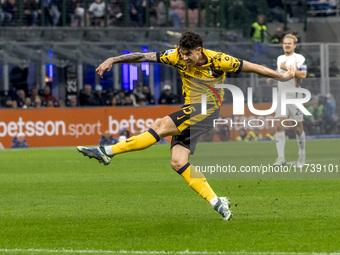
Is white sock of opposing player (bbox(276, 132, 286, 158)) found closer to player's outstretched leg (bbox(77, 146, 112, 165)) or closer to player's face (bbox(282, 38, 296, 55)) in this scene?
player's face (bbox(282, 38, 296, 55))

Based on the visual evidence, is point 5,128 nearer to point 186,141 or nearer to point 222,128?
point 222,128

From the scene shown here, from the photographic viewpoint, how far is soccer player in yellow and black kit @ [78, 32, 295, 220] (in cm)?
978

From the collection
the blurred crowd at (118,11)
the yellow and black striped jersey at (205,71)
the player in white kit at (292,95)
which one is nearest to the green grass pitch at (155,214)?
the player in white kit at (292,95)

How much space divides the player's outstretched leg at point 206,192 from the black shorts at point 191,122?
28 cm

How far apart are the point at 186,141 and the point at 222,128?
1980 cm

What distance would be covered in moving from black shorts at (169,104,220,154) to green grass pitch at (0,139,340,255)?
84 centimetres

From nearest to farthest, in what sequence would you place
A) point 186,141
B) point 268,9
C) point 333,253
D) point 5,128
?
1. point 333,253
2. point 186,141
3. point 5,128
4. point 268,9

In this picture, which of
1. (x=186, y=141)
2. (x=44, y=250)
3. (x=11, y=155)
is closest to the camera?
(x=44, y=250)

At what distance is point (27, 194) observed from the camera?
13.5 metres

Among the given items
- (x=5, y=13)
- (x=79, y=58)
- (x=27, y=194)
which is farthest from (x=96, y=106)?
(x=27, y=194)

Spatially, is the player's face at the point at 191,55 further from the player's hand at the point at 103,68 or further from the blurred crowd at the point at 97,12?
the blurred crowd at the point at 97,12

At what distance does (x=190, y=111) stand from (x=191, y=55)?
0.72 m

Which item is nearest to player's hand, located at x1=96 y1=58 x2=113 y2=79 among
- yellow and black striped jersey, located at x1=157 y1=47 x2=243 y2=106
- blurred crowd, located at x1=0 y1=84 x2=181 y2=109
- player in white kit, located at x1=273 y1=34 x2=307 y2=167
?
yellow and black striped jersey, located at x1=157 y1=47 x2=243 y2=106

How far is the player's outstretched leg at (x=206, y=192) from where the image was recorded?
980 cm
